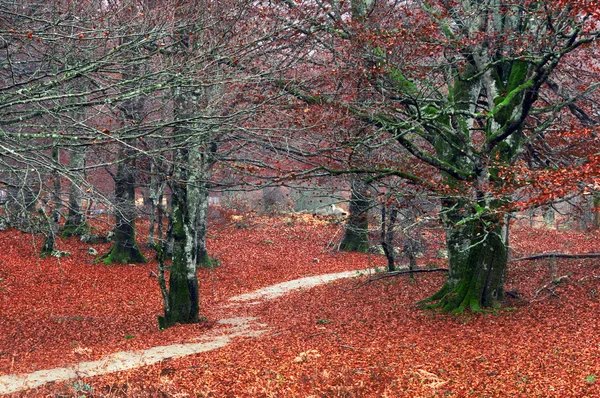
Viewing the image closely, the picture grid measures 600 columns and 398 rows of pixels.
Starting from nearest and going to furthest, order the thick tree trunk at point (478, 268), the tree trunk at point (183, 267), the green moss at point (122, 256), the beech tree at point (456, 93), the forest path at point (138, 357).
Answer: the forest path at point (138, 357) < the beech tree at point (456, 93) < the thick tree trunk at point (478, 268) < the tree trunk at point (183, 267) < the green moss at point (122, 256)

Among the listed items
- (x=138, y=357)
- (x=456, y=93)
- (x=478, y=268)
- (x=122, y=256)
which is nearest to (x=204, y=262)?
(x=122, y=256)

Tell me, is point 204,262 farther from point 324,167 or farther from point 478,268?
point 478,268

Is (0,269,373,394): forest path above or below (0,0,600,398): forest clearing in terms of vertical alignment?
below

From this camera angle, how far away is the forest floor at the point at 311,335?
23.8ft

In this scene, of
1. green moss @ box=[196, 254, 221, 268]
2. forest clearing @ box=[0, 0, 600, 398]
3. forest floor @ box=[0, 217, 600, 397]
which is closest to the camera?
forest floor @ box=[0, 217, 600, 397]

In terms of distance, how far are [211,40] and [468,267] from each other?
6.81 metres

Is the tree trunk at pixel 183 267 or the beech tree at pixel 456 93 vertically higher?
the beech tree at pixel 456 93

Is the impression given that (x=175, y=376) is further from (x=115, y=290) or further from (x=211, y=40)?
(x=115, y=290)

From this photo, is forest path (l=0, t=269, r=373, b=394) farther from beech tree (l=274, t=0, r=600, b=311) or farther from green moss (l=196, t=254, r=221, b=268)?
green moss (l=196, t=254, r=221, b=268)

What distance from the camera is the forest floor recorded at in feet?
23.8

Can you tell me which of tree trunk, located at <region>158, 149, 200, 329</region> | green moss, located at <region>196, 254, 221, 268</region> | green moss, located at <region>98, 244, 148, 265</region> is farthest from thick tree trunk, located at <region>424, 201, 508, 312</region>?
green moss, located at <region>98, 244, 148, 265</region>

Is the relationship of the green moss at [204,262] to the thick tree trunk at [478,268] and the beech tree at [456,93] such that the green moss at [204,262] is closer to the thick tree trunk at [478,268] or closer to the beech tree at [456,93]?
the beech tree at [456,93]

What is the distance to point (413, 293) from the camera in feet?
48.6

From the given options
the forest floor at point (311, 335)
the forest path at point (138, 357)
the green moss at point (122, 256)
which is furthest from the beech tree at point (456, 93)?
the green moss at point (122, 256)
